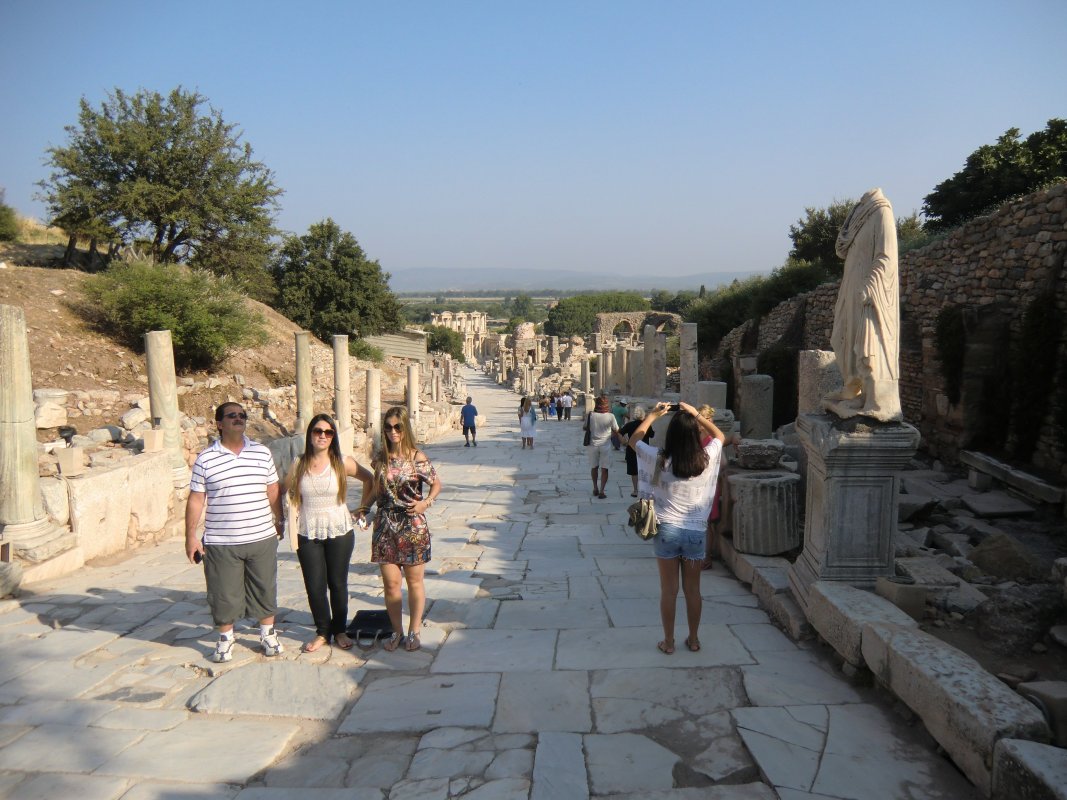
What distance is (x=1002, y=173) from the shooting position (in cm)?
2106

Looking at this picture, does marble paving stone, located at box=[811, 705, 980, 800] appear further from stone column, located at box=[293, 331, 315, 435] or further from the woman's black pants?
stone column, located at box=[293, 331, 315, 435]

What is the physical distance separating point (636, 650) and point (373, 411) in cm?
1347

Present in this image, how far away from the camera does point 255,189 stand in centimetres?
2567

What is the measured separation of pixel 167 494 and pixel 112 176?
1852 cm

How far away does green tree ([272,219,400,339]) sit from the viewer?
34.8 meters

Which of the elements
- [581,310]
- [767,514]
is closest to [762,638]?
[767,514]

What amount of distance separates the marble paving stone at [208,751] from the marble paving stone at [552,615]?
1.83 metres

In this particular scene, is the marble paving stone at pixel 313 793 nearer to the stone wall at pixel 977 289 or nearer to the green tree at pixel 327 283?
the stone wall at pixel 977 289

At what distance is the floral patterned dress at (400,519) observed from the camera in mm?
4590

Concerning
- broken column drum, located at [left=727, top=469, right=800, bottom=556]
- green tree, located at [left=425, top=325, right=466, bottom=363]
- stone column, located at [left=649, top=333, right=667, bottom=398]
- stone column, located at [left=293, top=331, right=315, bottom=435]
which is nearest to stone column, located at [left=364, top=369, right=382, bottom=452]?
stone column, located at [left=293, top=331, right=315, bottom=435]

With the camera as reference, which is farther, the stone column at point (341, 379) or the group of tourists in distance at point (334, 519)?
the stone column at point (341, 379)

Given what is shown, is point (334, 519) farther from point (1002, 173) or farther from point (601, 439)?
point (1002, 173)

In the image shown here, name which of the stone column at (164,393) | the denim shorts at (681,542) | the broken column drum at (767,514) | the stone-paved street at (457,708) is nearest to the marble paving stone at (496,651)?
the stone-paved street at (457,708)

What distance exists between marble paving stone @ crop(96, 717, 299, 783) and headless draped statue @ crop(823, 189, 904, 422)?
3.66 meters
